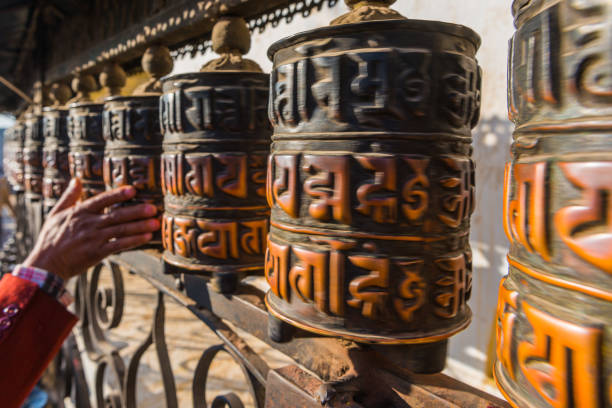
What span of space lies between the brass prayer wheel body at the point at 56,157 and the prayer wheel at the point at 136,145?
1.45ft

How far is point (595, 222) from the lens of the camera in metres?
0.19

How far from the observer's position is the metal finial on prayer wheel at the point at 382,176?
0.33 m

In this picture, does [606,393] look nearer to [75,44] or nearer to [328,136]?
[328,136]

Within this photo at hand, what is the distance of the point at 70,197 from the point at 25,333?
0.27 m

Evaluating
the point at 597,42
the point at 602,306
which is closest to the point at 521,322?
the point at 602,306

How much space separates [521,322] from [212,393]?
1548 mm

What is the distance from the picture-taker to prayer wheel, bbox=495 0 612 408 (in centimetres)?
19

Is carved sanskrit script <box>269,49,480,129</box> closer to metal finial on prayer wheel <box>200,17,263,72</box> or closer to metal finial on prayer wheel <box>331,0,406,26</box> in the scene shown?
metal finial on prayer wheel <box>331,0,406,26</box>

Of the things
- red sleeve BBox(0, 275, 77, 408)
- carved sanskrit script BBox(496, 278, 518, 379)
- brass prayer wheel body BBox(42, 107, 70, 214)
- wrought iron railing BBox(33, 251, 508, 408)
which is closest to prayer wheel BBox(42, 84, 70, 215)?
brass prayer wheel body BBox(42, 107, 70, 214)

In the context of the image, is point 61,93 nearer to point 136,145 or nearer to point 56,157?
point 56,157

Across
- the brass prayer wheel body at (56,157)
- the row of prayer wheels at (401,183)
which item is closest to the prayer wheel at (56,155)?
the brass prayer wheel body at (56,157)

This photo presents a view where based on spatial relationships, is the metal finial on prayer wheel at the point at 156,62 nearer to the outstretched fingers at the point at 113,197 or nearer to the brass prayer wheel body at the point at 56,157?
the outstretched fingers at the point at 113,197

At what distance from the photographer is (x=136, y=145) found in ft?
2.28

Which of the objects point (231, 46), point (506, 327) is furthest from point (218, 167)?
point (506, 327)
